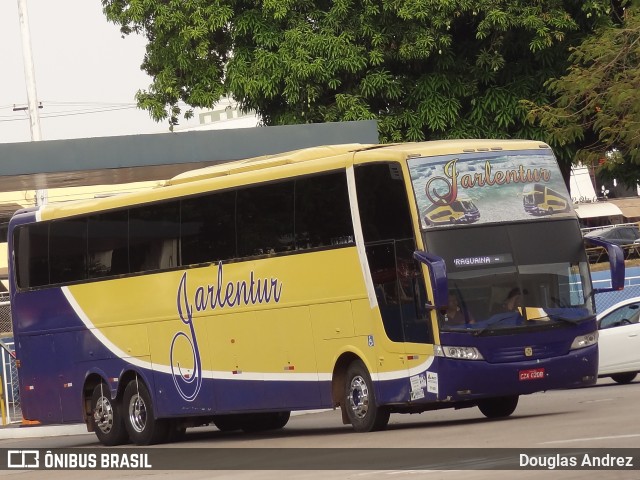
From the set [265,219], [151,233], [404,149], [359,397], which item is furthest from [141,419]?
[404,149]

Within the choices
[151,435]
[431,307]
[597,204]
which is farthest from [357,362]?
[597,204]

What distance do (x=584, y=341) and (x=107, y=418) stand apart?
8.01 meters

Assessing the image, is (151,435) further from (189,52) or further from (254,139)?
(189,52)

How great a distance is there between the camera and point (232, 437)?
21438 mm

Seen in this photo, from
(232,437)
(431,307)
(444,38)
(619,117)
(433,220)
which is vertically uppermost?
(444,38)

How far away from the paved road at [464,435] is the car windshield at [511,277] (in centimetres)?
128

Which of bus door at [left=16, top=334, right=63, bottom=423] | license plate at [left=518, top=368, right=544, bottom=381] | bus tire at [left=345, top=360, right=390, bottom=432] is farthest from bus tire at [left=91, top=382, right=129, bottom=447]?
license plate at [left=518, top=368, right=544, bottom=381]

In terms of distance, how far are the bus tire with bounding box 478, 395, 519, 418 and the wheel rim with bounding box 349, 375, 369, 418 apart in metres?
1.75

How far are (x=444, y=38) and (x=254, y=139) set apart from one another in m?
5.16

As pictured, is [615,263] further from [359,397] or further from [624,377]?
[624,377]

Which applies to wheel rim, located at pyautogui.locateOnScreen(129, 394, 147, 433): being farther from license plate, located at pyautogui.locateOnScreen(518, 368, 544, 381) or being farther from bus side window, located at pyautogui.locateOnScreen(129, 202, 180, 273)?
license plate, located at pyautogui.locateOnScreen(518, 368, 544, 381)

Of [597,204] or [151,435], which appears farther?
[597,204]

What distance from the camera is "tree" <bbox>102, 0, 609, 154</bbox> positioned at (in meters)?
31.8

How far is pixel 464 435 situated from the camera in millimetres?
15859
